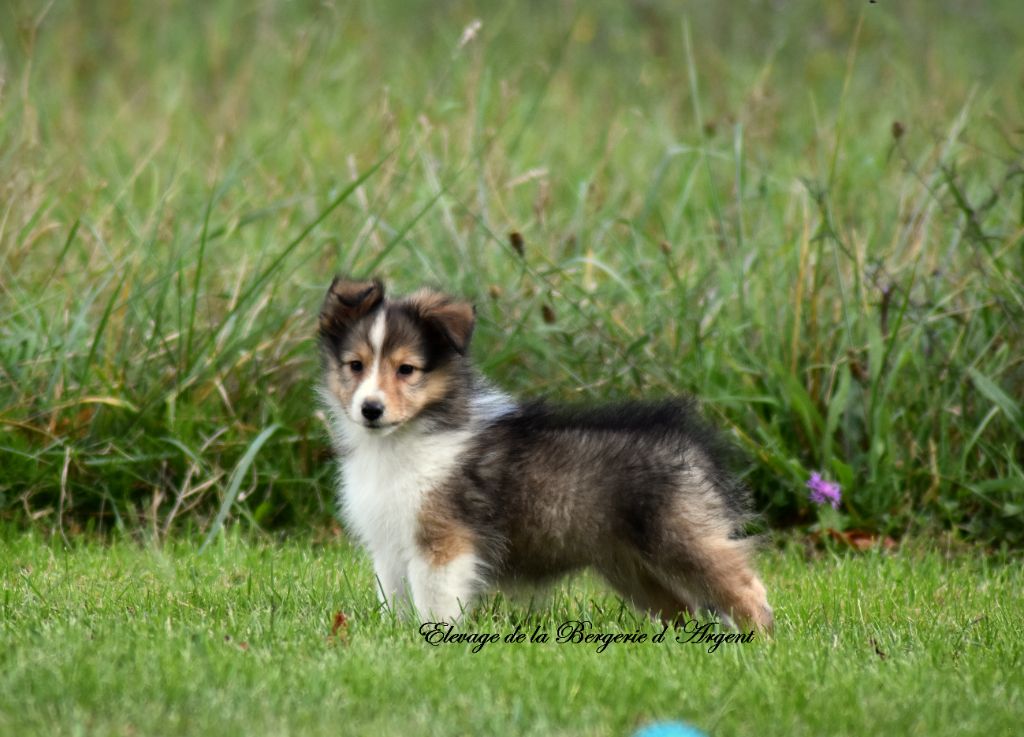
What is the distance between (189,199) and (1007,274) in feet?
17.4

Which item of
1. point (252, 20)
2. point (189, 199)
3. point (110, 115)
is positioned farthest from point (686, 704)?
point (252, 20)

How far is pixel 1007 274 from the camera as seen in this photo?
7.61m

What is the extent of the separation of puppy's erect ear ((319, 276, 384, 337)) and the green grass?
1041 millimetres

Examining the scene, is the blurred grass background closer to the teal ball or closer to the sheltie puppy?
the sheltie puppy

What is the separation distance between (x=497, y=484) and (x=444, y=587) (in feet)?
1.49

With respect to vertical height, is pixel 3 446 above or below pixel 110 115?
below

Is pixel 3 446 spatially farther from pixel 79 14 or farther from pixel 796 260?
pixel 79 14

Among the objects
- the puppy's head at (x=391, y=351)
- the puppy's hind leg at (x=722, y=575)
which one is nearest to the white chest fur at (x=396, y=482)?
the puppy's head at (x=391, y=351)

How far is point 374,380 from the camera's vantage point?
5258mm

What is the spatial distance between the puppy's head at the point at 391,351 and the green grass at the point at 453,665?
781 millimetres

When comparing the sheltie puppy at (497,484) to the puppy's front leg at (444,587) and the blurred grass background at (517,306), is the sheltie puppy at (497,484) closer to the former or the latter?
the puppy's front leg at (444,587)

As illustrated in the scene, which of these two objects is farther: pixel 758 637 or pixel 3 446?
pixel 3 446

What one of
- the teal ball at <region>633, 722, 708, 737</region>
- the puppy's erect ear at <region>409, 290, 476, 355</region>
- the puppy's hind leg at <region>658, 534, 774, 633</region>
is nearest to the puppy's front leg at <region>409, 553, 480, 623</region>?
the puppy's hind leg at <region>658, 534, 774, 633</region>

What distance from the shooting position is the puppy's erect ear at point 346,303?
5.51 meters
